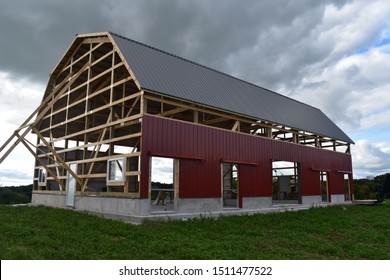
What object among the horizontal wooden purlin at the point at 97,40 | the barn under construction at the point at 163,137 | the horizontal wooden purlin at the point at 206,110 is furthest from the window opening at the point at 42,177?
the horizontal wooden purlin at the point at 206,110

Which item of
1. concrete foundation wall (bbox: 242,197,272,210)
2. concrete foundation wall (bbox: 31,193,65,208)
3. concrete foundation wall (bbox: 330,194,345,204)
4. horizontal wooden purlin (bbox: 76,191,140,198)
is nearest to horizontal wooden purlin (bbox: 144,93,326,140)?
horizontal wooden purlin (bbox: 76,191,140,198)

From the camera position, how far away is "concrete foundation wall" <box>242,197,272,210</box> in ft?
58.1

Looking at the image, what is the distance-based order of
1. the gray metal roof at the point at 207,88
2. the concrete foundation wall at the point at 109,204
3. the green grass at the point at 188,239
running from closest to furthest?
1. the green grass at the point at 188,239
2. the concrete foundation wall at the point at 109,204
3. the gray metal roof at the point at 207,88

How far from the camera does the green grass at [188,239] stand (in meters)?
8.35

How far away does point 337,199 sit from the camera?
25797 mm

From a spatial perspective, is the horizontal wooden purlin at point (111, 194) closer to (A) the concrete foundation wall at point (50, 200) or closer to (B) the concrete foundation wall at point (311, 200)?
(A) the concrete foundation wall at point (50, 200)

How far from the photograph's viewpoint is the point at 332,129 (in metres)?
A: 28.3

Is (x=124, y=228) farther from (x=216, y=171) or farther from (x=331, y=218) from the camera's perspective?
(x=331, y=218)

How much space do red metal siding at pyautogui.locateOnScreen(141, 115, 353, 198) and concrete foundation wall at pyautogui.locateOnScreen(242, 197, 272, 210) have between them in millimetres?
276

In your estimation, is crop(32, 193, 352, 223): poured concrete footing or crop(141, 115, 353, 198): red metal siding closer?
crop(32, 193, 352, 223): poured concrete footing

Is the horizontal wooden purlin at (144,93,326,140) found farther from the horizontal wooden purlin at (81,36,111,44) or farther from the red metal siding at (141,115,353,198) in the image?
the horizontal wooden purlin at (81,36,111,44)

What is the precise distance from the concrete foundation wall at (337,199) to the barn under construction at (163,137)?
0.25 feet

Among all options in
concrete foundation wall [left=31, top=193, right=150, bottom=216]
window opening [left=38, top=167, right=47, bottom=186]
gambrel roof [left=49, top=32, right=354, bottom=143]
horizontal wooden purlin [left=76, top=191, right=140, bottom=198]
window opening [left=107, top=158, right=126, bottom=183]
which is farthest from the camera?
window opening [left=38, top=167, right=47, bottom=186]

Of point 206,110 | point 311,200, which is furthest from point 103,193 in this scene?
point 311,200
